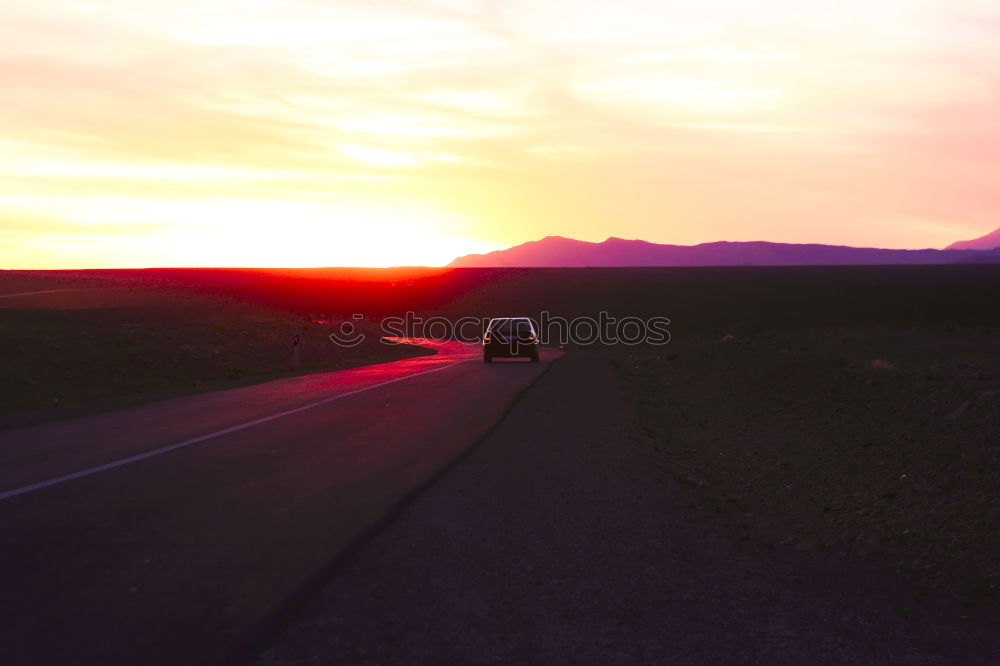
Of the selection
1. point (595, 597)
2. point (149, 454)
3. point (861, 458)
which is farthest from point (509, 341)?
point (595, 597)


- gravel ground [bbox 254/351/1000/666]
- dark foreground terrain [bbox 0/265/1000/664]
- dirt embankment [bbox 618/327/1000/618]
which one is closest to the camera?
gravel ground [bbox 254/351/1000/666]

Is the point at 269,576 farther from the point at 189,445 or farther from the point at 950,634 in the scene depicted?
the point at 189,445

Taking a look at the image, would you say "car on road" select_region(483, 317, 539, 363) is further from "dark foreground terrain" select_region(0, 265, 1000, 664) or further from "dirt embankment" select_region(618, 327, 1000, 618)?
"dirt embankment" select_region(618, 327, 1000, 618)

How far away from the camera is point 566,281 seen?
437 feet

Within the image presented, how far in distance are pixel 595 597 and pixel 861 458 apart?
20.0 ft

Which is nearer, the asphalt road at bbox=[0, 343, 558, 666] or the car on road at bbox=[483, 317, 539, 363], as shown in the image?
the asphalt road at bbox=[0, 343, 558, 666]

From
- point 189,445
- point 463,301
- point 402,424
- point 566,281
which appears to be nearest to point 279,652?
Result: point 189,445

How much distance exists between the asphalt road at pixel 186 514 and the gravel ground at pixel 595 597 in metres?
0.45

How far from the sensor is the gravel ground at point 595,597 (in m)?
4.68

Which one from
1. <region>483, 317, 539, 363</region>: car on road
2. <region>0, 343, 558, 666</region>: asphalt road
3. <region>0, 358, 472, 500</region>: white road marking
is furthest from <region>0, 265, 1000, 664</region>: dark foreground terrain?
<region>483, 317, 539, 363</region>: car on road

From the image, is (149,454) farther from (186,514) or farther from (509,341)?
(509,341)

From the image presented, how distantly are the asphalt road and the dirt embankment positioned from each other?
336 centimetres

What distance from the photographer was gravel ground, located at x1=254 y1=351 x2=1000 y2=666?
4.68 metres

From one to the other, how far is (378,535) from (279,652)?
8.21ft
